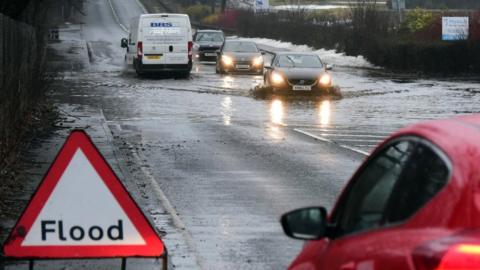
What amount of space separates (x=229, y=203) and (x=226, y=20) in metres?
83.7

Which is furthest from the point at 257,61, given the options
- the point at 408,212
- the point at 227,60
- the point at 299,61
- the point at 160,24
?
the point at 408,212

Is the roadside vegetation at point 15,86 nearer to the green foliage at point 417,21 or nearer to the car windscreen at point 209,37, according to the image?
the green foliage at point 417,21

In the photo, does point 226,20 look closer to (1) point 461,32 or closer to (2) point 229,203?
(1) point 461,32

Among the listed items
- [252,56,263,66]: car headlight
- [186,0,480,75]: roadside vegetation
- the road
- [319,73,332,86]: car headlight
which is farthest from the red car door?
[186,0,480,75]: roadside vegetation

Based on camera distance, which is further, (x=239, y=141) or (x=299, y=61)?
(x=299, y=61)

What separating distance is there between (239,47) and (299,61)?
37.8ft

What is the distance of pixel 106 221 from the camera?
22.1ft

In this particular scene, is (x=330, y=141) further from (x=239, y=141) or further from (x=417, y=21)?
(x=417, y=21)

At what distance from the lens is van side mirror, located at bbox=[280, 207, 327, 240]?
15.2 ft

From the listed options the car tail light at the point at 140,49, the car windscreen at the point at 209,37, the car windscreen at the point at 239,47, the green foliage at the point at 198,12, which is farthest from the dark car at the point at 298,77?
the green foliage at the point at 198,12

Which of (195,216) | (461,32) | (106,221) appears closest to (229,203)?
(195,216)

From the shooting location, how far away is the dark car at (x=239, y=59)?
148 feet

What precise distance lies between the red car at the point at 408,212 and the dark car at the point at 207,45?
170 feet

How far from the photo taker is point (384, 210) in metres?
4.30
